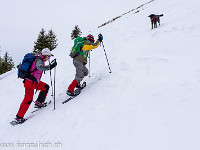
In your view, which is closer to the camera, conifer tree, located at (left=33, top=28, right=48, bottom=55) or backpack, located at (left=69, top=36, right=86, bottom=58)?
backpack, located at (left=69, top=36, right=86, bottom=58)

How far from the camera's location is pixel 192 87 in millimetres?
3551

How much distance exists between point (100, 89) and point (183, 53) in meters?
3.08

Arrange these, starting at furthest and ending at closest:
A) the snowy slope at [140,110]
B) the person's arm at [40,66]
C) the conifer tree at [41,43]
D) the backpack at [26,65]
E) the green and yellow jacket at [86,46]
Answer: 1. the conifer tree at [41,43]
2. the green and yellow jacket at [86,46]
3. the backpack at [26,65]
4. the person's arm at [40,66]
5. the snowy slope at [140,110]

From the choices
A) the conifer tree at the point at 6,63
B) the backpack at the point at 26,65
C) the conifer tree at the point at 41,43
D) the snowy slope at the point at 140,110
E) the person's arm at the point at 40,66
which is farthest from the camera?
the conifer tree at the point at 6,63

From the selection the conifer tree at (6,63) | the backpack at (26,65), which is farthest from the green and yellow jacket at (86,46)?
the conifer tree at (6,63)

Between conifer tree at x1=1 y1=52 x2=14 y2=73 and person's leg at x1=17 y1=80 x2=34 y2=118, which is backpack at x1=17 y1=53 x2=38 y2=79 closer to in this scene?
person's leg at x1=17 y1=80 x2=34 y2=118

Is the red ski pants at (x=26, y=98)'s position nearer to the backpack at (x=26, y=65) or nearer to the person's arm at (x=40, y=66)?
the backpack at (x=26, y=65)

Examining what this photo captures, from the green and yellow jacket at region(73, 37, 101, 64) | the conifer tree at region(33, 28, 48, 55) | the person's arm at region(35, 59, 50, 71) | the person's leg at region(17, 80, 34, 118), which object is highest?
the conifer tree at region(33, 28, 48, 55)

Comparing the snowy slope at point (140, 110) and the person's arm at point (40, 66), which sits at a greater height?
the person's arm at point (40, 66)

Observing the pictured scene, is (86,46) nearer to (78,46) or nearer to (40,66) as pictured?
(78,46)

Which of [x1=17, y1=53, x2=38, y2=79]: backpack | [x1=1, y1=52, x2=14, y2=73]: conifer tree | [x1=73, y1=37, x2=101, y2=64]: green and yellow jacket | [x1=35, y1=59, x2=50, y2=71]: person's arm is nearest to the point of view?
[x1=35, y1=59, x2=50, y2=71]: person's arm

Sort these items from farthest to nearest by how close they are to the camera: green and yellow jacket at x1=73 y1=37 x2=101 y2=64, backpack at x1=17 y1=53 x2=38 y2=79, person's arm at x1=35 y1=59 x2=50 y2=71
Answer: green and yellow jacket at x1=73 y1=37 x2=101 y2=64
backpack at x1=17 y1=53 x2=38 y2=79
person's arm at x1=35 y1=59 x2=50 y2=71

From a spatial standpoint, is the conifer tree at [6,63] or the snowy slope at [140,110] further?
the conifer tree at [6,63]

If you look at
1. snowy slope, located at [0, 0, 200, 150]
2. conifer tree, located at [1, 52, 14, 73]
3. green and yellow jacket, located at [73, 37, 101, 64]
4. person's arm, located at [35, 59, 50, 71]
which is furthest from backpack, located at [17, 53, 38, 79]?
conifer tree, located at [1, 52, 14, 73]
